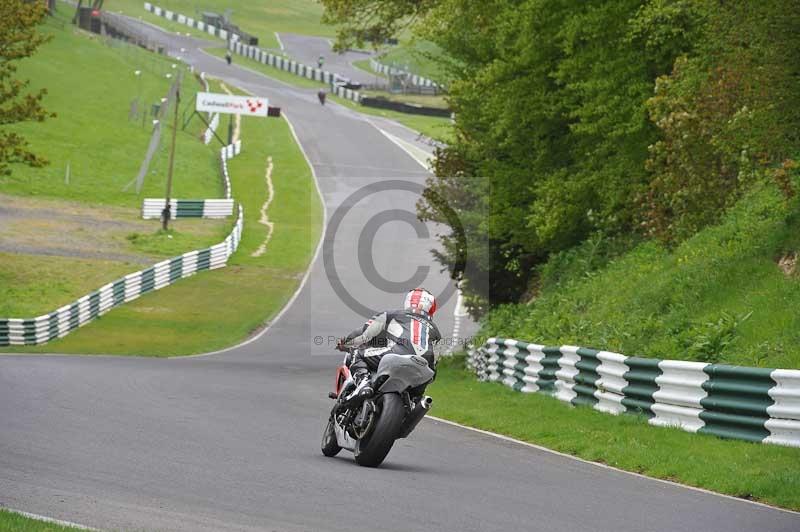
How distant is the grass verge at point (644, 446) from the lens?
11.1 meters

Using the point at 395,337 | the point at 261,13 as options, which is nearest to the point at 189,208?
the point at 395,337

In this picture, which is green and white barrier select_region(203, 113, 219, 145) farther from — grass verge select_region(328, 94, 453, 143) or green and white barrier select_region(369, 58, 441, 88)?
green and white barrier select_region(369, 58, 441, 88)

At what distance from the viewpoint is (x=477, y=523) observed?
8992 millimetres

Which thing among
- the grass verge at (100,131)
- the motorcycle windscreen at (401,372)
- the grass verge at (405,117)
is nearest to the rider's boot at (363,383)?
the motorcycle windscreen at (401,372)

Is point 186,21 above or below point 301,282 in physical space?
above

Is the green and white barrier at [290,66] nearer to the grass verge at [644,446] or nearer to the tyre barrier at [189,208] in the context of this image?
the tyre barrier at [189,208]

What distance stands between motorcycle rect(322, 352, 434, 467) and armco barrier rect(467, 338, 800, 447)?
3458 mm

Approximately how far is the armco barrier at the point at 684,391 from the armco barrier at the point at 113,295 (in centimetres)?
1761

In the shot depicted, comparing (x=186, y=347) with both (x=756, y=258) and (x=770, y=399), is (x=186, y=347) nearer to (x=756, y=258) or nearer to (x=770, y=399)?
(x=756, y=258)

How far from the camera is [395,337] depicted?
12375 millimetres

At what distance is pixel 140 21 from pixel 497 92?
114 meters

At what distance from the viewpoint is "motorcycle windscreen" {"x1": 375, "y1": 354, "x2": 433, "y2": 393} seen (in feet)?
39.0

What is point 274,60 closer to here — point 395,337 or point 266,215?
point 266,215

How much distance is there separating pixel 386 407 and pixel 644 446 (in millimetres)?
3334
